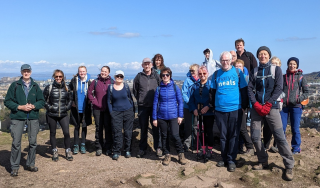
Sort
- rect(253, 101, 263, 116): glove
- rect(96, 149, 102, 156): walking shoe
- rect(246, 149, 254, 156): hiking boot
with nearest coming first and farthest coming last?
1. rect(253, 101, 263, 116): glove
2. rect(246, 149, 254, 156): hiking boot
3. rect(96, 149, 102, 156): walking shoe

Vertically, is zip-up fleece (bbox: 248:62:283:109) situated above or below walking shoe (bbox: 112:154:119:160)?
above

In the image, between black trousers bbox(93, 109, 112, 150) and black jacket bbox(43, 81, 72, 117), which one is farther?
black trousers bbox(93, 109, 112, 150)

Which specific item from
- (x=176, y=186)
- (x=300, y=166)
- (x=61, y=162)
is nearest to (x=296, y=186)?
(x=300, y=166)

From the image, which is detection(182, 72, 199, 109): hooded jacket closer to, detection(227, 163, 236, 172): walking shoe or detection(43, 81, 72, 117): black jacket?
detection(227, 163, 236, 172): walking shoe

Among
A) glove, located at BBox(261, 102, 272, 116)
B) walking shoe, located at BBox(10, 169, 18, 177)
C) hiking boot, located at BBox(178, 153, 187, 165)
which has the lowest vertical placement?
walking shoe, located at BBox(10, 169, 18, 177)

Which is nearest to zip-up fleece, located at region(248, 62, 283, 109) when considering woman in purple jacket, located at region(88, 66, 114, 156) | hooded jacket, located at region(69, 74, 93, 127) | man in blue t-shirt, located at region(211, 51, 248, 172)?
man in blue t-shirt, located at region(211, 51, 248, 172)

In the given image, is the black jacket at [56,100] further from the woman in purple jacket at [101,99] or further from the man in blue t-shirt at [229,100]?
the man in blue t-shirt at [229,100]

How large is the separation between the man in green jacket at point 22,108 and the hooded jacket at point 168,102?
310 cm

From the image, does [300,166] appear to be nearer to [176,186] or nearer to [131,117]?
[176,186]

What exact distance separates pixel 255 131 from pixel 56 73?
Answer: 5.52 m

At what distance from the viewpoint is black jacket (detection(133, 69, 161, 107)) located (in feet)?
24.5

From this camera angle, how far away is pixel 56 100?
717 cm

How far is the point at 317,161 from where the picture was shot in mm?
6766

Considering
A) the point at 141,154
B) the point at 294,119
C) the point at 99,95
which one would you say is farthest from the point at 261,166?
the point at 99,95
